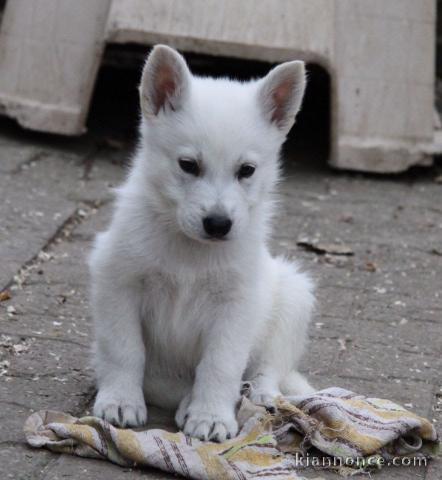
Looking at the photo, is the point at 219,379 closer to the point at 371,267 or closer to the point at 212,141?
the point at 212,141

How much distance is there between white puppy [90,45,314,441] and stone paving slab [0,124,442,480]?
0.72 ft

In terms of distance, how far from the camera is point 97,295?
12.8ft

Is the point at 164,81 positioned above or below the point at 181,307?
above

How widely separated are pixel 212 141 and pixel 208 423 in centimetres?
95

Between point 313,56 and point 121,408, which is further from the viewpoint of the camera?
point 313,56


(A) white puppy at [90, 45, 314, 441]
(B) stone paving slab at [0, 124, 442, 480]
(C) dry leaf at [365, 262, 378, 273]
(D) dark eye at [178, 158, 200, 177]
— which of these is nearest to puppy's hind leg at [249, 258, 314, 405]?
(A) white puppy at [90, 45, 314, 441]

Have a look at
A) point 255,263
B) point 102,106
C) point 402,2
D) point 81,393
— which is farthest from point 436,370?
point 102,106

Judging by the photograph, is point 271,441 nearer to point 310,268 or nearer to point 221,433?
point 221,433

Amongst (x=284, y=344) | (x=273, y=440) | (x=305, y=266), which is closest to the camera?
(x=273, y=440)

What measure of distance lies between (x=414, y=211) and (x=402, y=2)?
149 cm

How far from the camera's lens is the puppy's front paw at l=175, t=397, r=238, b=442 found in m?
3.70

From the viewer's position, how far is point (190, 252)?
3922 mm

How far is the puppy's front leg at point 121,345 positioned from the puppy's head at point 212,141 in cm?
32

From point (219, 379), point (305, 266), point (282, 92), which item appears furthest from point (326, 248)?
point (219, 379)
